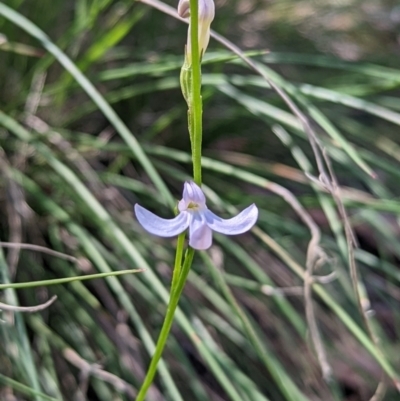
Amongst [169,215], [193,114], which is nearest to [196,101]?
[193,114]

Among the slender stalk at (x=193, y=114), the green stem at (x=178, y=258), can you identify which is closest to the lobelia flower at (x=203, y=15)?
the slender stalk at (x=193, y=114)

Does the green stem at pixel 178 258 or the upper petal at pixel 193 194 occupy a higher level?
the upper petal at pixel 193 194

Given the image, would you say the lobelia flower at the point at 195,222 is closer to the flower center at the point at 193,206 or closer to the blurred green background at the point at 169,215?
the flower center at the point at 193,206

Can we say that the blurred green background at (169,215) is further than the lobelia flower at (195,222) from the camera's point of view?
Yes

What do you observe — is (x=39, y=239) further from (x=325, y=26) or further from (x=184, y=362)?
(x=325, y=26)

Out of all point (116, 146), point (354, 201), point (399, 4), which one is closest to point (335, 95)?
point (354, 201)

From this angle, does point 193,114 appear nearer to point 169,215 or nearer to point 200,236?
point 200,236

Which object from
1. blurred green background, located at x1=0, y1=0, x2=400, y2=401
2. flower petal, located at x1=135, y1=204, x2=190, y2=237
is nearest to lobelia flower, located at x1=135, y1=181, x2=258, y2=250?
flower petal, located at x1=135, y1=204, x2=190, y2=237
